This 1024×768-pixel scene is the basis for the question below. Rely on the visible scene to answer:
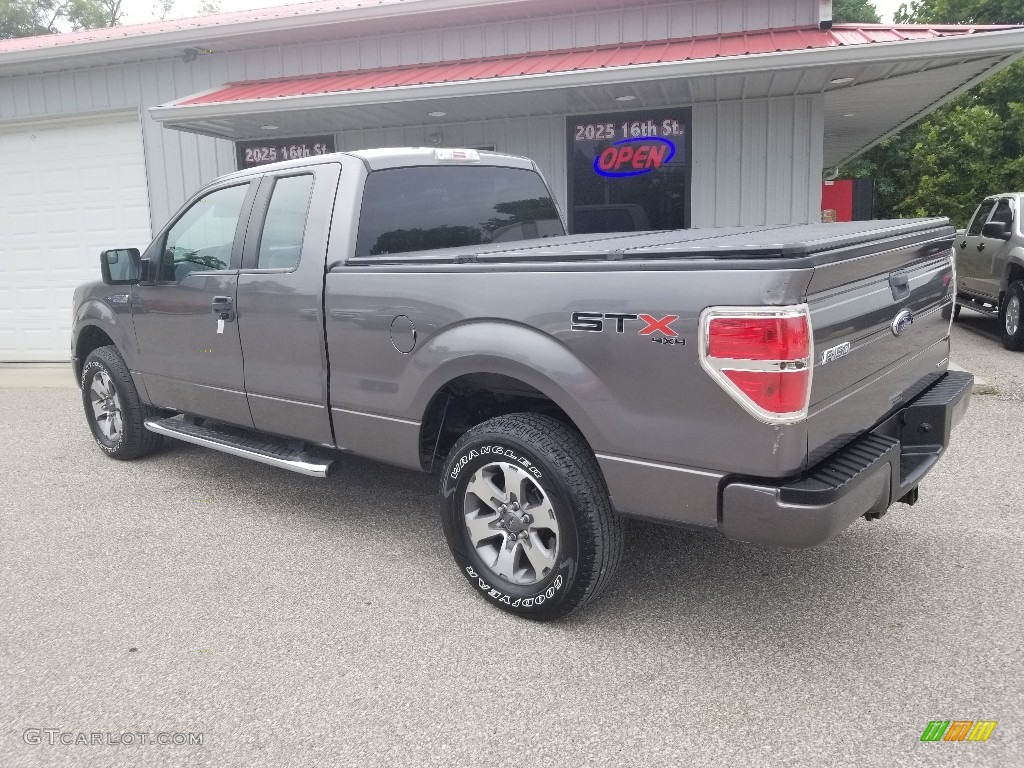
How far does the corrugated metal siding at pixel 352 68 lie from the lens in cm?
852

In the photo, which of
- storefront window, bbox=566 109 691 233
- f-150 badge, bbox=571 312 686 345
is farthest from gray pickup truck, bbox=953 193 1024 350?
f-150 badge, bbox=571 312 686 345

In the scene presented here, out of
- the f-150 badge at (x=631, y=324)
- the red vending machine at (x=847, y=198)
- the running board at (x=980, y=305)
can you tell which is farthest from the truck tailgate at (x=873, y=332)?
the red vending machine at (x=847, y=198)

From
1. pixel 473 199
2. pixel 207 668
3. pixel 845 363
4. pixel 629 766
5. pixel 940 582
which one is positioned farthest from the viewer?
pixel 473 199

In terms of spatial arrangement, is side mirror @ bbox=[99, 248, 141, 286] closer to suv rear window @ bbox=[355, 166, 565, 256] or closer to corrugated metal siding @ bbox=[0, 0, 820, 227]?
suv rear window @ bbox=[355, 166, 565, 256]

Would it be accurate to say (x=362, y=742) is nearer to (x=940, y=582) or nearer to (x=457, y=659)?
(x=457, y=659)

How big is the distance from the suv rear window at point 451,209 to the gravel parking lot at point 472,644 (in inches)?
62.0

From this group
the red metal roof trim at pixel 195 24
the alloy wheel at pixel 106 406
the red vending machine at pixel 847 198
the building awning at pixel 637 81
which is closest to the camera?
the alloy wheel at pixel 106 406

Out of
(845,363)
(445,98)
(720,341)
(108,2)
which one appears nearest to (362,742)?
(720,341)

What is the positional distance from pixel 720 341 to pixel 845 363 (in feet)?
1.79

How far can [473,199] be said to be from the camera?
468 cm

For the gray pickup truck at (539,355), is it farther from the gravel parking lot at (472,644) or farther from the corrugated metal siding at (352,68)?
the corrugated metal siding at (352,68)

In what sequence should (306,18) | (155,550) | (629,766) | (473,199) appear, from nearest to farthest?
(629,766) → (155,550) → (473,199) → (306,18)

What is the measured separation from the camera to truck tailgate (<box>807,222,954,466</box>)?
2.69 metres

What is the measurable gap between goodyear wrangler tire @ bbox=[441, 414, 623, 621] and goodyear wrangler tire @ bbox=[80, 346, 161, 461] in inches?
120
